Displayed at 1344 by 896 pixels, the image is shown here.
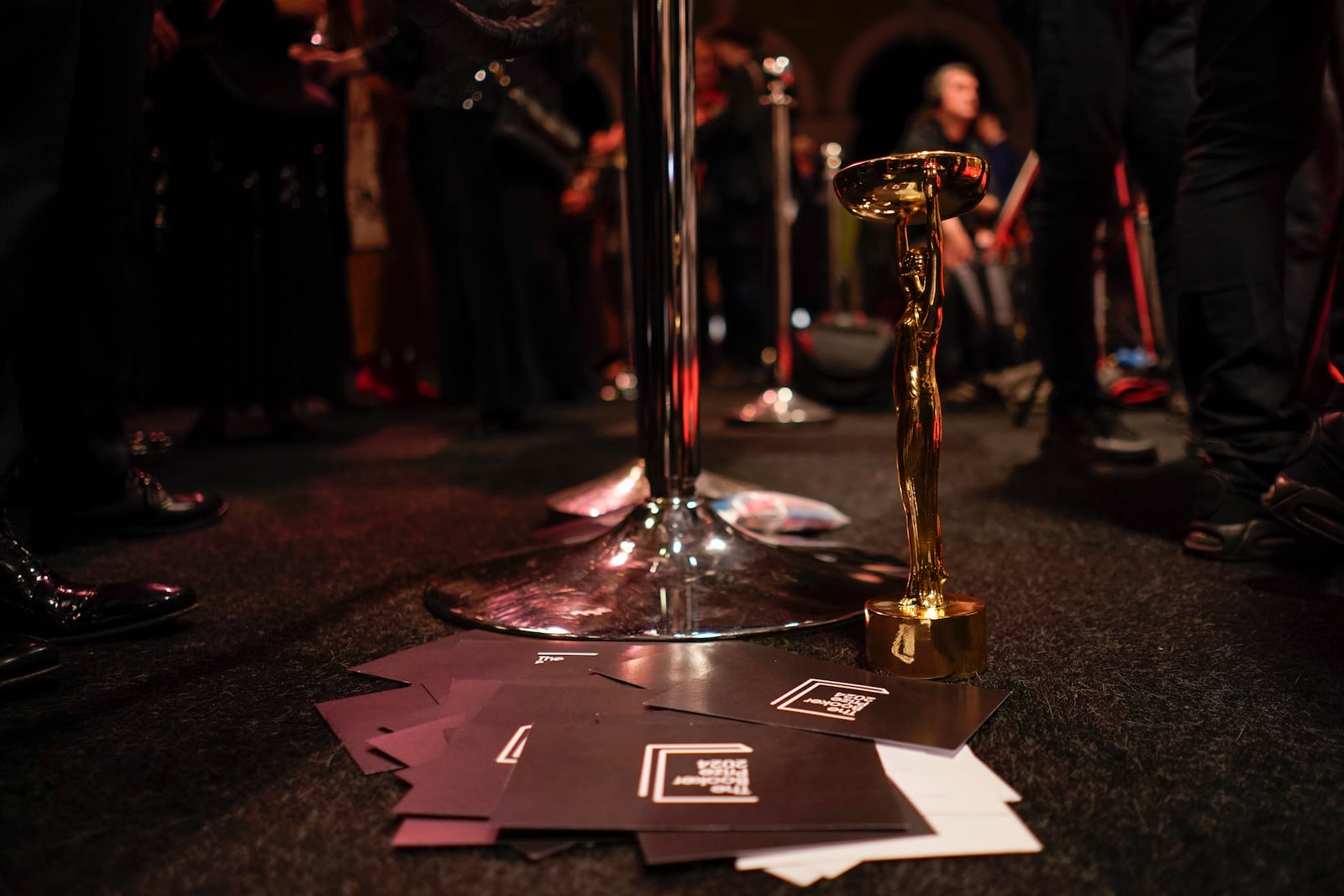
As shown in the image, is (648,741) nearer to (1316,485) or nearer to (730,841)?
Result: (730,841)

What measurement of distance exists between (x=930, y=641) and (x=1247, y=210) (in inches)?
31.2

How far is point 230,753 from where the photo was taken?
68cm

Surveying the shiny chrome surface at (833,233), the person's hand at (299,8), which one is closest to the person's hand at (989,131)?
the shiny chrome surface at (833,233)

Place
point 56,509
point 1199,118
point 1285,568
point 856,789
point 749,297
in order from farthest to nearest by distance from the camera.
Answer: point 749,297 → point 56,509 → point 1199,118 → point 1285,568 → point 856,789

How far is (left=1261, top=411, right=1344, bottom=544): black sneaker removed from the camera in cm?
95

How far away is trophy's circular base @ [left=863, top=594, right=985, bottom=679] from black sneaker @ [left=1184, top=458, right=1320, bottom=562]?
1.73ft

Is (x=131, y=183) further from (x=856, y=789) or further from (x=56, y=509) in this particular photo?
(x=856, y=789)

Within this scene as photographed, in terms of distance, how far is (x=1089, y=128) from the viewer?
164cm

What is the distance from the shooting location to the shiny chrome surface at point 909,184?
2.43ft

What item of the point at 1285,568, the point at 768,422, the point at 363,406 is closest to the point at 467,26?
the point at 1285,568

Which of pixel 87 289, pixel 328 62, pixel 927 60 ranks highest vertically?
pixel 927 60

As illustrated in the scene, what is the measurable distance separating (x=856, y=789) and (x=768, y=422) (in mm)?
2475

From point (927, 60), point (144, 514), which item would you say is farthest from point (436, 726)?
point (927, 60)

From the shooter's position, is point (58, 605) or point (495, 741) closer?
point (495, 741)
